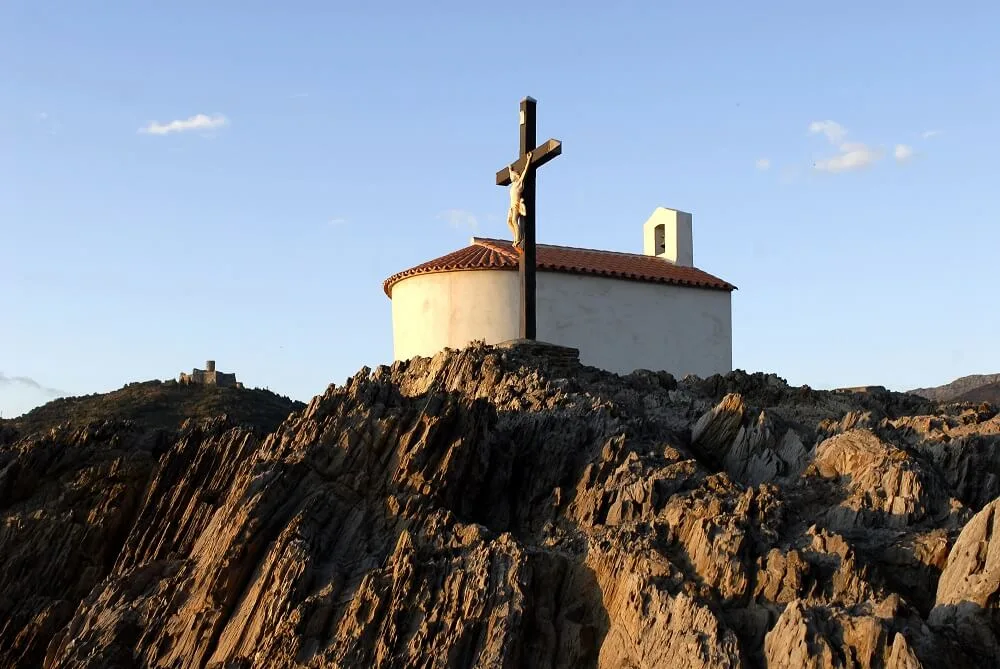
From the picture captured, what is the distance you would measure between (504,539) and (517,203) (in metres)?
9.07

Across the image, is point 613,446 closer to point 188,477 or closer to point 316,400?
point 316,400

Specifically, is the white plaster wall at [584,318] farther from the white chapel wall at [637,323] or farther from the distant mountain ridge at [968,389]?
the distant mountain ridge at [968,389]

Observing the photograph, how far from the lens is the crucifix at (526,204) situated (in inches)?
691

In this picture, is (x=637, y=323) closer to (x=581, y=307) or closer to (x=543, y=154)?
(x=581, y=307)

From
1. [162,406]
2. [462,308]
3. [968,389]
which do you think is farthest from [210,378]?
[968,389]

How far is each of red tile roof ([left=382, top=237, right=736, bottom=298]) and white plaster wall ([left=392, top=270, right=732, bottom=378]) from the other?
0.16 metres

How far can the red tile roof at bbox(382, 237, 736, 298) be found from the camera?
23531 mm

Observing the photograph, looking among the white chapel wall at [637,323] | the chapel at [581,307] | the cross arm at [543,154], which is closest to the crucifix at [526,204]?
the cross arm at [543,154]

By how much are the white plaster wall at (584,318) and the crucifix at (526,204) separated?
5412 millimetres

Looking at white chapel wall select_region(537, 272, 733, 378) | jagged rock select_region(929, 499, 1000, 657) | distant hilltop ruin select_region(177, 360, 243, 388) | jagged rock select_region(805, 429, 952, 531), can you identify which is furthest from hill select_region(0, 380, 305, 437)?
jagged rock select_region(929, 499, 1000, 657)

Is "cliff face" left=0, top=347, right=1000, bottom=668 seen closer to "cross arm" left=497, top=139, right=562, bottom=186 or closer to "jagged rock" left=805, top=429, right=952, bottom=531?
"jagged rock" left=805, top=429, right=952, bottom=531

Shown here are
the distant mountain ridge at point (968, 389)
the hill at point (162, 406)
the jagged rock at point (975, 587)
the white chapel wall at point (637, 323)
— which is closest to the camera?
the jagged rock at point (975, 587)

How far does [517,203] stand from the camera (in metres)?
17.7

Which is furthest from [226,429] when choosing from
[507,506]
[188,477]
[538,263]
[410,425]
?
[538,263]
